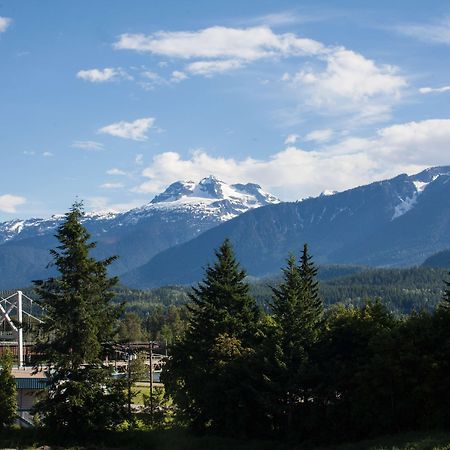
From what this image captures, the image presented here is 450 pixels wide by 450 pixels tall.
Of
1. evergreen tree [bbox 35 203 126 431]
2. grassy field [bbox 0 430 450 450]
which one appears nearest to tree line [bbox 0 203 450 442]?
evergreen tree [bbox 35 203 126 431]

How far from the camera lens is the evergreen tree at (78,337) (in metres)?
44.4

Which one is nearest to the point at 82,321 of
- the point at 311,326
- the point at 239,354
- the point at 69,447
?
the point at 69,447

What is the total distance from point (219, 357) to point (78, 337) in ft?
35.7

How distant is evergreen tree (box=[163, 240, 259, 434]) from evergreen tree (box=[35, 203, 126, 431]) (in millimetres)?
6892

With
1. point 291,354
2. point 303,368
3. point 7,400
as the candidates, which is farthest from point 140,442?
point 303,368

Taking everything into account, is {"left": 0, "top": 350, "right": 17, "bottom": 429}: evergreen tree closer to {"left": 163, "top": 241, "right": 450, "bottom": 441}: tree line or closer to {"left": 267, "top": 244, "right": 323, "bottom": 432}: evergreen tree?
{"left": 163, "top": 241, "right": 450, "bottom": 441}: tree line

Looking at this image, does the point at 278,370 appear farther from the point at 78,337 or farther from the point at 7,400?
the point at 7,400

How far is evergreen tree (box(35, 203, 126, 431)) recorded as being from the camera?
44375 mm

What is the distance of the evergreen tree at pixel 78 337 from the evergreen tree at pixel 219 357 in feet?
22.6

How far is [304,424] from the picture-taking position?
44.7m

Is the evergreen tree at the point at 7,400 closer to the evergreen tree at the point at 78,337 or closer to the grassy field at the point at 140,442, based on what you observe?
the grassy field at the point at 140,442

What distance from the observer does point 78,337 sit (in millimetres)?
45438

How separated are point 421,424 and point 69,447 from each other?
2199cm

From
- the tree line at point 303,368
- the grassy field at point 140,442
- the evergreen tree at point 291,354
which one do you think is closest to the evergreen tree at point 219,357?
the tree line at point 303,368
